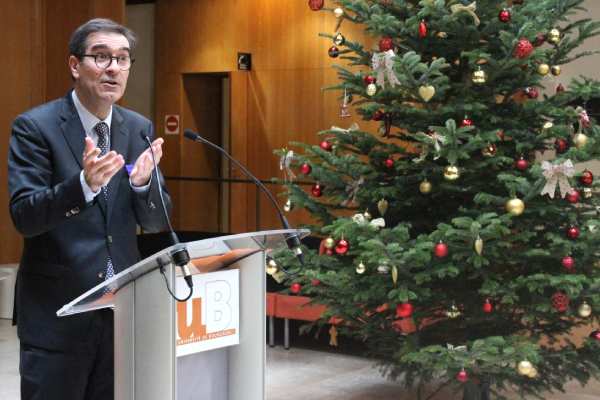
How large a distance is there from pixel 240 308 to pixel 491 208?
1872mm

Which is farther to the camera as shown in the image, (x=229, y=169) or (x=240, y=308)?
(x=229, y=169)

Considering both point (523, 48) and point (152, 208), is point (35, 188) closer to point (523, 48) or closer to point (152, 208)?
point (152, 208)

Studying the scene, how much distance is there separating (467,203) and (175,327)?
7.75 ft

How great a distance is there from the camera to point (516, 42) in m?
3.13

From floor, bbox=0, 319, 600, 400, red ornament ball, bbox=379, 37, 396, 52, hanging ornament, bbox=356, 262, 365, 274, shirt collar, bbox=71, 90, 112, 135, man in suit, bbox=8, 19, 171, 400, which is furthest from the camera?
floor, bbox=0, 319, 600, 400

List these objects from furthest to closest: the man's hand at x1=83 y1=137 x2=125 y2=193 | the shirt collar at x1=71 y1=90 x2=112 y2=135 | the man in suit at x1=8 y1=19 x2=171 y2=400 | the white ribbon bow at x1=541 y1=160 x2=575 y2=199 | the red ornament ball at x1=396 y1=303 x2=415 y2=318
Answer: the red ornament ball at x1=396 y1=303 x2=415 y2=318
the white ribbon bow at x1=541 y1=160 x2=575 y2=199
the shirt collar at x1=71 y1=90 x2=112 y2=135
the man in suit at x1=8 y1=19 x2=171 y2=400
the man's hand at x1=83 y1=137 x2=125 y2=193

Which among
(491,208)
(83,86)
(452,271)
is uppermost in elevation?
(83,86)

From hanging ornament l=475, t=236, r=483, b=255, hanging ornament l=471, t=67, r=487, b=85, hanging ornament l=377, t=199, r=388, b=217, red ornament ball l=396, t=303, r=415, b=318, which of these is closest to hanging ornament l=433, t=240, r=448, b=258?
hanging ornament l=475, t=236, r=483, b=255

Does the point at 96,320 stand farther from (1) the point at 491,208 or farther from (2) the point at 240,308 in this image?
(1) the point at 491,208

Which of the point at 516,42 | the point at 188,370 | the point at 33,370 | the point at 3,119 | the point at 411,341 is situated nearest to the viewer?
the point at 188,370

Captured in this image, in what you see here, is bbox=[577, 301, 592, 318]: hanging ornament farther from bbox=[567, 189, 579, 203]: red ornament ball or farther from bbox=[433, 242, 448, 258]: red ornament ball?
bbox=[433, 242, 448, 258]: red ornament ball

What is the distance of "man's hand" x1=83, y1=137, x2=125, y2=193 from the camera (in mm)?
1693

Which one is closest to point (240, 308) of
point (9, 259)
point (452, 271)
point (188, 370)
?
point (188, 370)

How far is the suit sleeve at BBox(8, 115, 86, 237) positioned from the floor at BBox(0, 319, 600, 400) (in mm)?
2785
